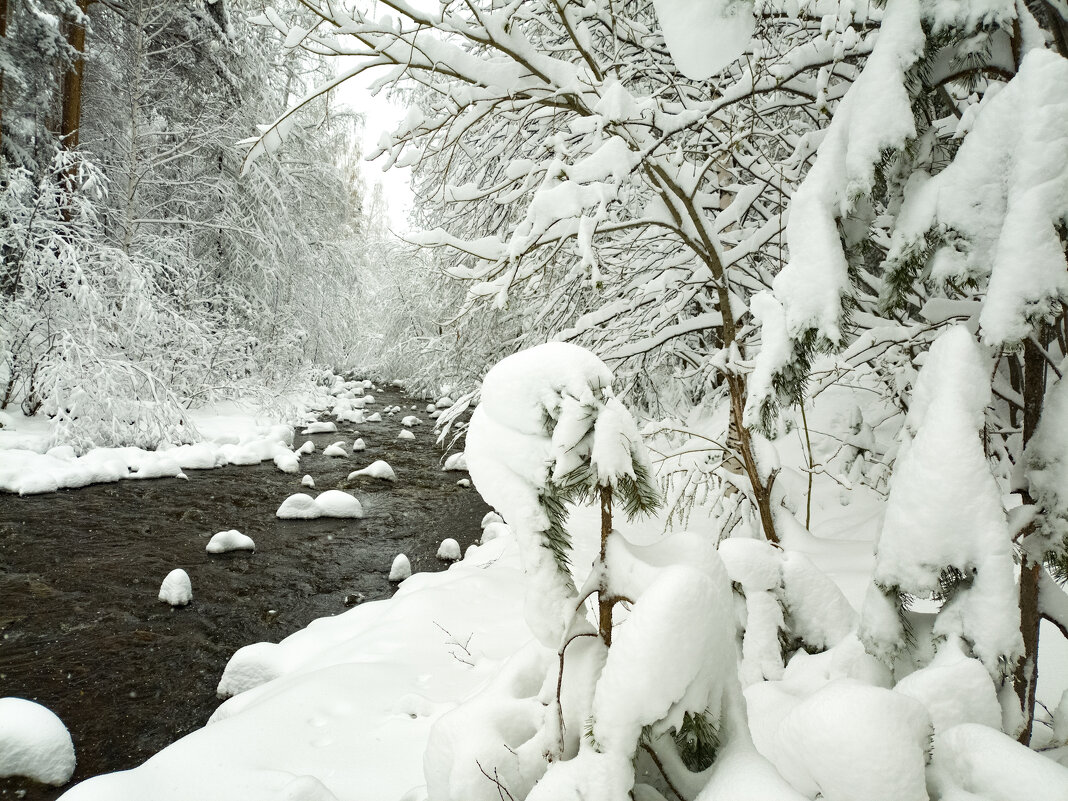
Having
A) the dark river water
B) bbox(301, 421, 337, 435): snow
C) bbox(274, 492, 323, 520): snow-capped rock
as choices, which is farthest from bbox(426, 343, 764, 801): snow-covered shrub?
bbox(301, 421, 337, 435): snow

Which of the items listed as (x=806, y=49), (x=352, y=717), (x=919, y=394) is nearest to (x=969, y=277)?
(x=919, y=394)

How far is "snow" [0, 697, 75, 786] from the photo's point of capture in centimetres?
238

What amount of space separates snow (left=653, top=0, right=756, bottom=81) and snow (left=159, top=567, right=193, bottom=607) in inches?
175

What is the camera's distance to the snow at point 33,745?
238 cm

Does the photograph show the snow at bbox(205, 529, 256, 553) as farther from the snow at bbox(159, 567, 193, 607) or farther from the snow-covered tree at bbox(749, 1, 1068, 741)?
the snow-covered tree at bbox(749, 1, 1068, 741)

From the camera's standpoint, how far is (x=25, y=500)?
219 inches

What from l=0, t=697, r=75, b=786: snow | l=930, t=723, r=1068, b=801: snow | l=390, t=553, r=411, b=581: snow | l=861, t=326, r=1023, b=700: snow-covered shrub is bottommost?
l=390, t=553, r=411, b=581: snow

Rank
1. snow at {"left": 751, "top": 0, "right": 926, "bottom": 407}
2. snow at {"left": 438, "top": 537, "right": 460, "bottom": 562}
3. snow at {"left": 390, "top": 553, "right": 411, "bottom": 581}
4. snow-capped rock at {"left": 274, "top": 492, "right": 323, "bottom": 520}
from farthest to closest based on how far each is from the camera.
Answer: snow-capped rock at {"left": 274, "top": 492, "right": 323, "bottom": 520} → snow at {"left": 438, "top": 537, "right": 460, "bottom": 562} → snow at {"left": 390, "top": 553, "right": 411, "bottom": 581} → snow at {"left": 751, "top": 0, "right": 926, "bottom": 407}

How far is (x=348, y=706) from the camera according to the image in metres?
2.45

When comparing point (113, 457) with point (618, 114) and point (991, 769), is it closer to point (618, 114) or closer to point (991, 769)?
point (618, 114)

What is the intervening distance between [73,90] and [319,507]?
7.22 m

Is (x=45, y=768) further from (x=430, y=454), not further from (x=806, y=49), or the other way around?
(x=430, y=454)

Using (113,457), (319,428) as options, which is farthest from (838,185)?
(319,428)

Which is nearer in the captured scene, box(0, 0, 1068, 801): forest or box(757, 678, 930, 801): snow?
box(757, 678, 930, 801): snow
